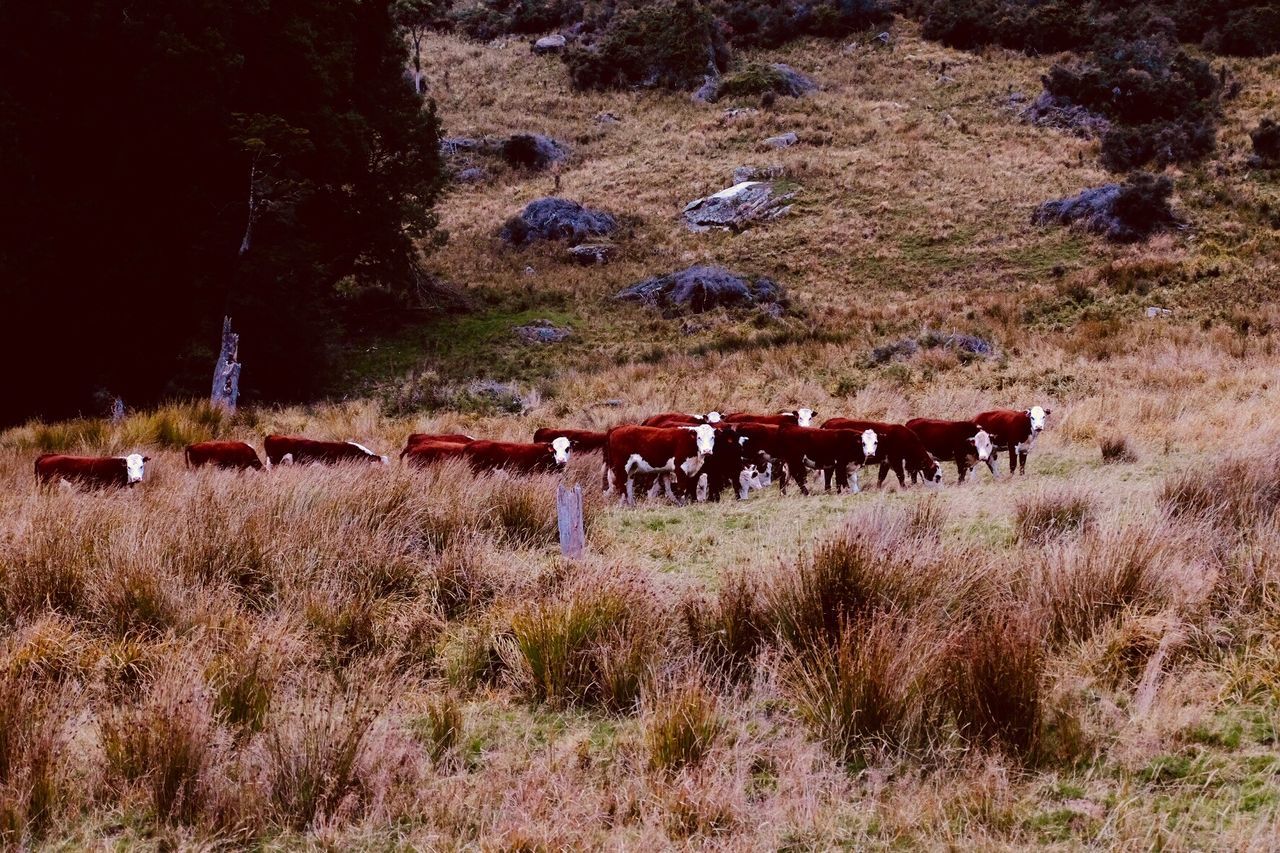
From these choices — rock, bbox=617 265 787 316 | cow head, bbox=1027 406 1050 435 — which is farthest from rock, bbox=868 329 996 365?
cow head, bbox=1027 406 1050 435

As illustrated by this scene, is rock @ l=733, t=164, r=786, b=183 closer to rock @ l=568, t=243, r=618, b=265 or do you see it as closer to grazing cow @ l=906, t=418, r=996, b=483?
rock @ l=568, t=243, r=618, b=265

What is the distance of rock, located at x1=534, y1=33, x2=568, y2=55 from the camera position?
244 feet

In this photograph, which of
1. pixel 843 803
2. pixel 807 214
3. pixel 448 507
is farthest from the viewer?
pixel 807 214

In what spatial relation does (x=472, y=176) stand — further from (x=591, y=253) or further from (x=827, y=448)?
(x=827, y=448)

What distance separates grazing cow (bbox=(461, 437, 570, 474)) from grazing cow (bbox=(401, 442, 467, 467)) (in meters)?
0.09

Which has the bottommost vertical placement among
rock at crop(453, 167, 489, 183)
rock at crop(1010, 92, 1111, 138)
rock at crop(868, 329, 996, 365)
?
rock at crop(868, 329, 996, 365)

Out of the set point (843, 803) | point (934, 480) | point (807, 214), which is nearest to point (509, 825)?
point (843, 803)

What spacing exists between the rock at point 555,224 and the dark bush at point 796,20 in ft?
113

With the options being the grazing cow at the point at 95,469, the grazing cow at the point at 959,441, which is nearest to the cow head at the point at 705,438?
the grazing cow at the point at 959,441

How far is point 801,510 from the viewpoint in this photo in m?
10.8

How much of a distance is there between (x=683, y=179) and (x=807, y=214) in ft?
29.4

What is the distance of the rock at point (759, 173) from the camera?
159 feet

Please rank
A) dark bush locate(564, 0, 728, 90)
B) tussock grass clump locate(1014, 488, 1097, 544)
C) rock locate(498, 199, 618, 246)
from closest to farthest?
1. tussock grass clump locate(1014, 488, 1097, 544)
2. rock locate(498, 199, 618, 246)
3. dark bush locate(564, 0, 728, 90)

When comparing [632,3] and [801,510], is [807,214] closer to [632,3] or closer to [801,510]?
[801,510]
